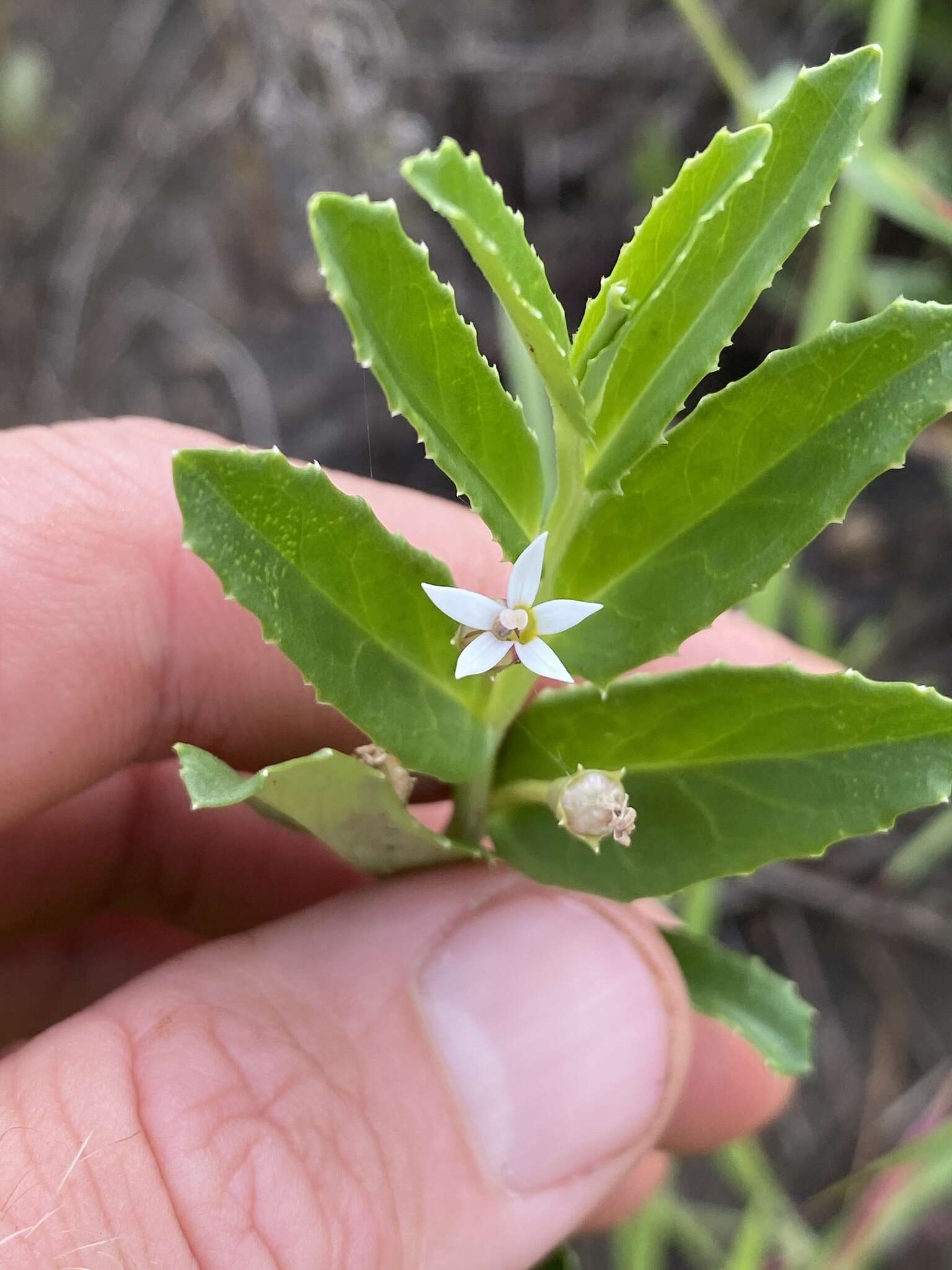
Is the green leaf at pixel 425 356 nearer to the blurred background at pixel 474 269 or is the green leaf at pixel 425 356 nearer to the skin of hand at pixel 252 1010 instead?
the skin of hand at pixel 252 1010

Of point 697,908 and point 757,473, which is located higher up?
point 757,473

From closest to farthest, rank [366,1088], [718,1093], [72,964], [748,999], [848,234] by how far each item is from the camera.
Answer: [366,1088], [748,999], [72,964], [718,1093], [848,234]

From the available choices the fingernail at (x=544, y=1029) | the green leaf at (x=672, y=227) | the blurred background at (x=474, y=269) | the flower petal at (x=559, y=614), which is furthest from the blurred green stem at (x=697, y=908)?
the green leaf at (x=672, y=227)

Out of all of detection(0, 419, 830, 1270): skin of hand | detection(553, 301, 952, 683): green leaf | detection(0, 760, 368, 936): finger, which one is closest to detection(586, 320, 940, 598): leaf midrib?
detection(553, 301, 952, 683): green leaf

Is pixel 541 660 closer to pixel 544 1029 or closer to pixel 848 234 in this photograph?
pixel 544 1029

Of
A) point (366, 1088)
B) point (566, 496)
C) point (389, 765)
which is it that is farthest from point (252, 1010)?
point (566, 496)

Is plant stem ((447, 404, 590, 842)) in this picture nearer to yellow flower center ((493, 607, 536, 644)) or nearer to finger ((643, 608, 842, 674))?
yellow flower center ((493, 607, 536, 644))

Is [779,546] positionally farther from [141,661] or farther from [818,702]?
[141,661]

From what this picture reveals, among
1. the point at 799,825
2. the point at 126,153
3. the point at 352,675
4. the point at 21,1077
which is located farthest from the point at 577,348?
the point at 126,153
